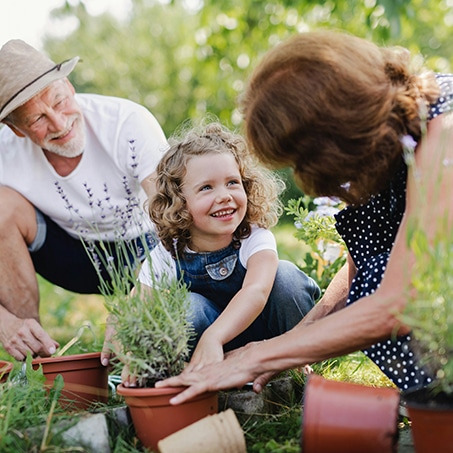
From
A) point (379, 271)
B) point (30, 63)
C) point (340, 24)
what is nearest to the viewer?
point (379, 271)

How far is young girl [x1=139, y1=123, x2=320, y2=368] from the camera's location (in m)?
2.71

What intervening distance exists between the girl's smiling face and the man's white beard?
869 mm

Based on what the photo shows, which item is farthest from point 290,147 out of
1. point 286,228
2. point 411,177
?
point 286,228

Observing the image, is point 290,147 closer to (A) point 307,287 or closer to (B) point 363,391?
(B) point 363,391

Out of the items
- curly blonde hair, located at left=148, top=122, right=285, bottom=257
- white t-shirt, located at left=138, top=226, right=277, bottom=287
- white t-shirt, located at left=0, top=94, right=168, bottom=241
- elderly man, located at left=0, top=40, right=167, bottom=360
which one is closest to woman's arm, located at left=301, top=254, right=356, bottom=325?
white t-shirt, located at left=138, top=226, right=277, bottom=287

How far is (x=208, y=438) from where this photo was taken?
192cm

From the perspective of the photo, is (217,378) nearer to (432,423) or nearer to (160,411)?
(160,411)

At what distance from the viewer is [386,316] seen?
6.07 feet

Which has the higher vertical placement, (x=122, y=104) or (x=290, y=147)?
(x=122, y=104)

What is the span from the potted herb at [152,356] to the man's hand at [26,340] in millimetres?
752

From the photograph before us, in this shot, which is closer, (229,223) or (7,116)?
(229,223)

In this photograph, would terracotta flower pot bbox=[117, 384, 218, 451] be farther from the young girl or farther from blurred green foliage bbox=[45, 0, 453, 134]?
blurred green foliage bbox=[45, 0, 453, 134]

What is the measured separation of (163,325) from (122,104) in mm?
1734

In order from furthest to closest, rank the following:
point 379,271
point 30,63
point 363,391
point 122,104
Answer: point 122,104 < point 30,63 < point 379,271 < point 363,391
